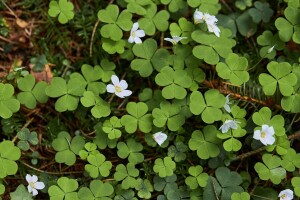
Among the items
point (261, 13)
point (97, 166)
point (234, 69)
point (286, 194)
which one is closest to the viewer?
point (286, 194)

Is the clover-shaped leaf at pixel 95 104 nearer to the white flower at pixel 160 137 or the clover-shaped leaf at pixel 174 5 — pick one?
the white flower at pixel 160 137

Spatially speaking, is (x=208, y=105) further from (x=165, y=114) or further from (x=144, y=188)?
(x=144, y=188)

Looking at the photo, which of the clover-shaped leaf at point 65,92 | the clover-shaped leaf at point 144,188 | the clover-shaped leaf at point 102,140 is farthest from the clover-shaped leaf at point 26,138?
the clover-shaped leaf at point 144,188

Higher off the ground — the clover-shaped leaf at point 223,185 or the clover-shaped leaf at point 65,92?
the clover-shaped leaf at point 65,92

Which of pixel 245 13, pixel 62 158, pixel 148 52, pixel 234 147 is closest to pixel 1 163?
pixel 62 158

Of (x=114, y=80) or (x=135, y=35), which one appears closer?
(x=114, y=80)

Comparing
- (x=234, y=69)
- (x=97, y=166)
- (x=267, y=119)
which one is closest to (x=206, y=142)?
(x=267, y=119)

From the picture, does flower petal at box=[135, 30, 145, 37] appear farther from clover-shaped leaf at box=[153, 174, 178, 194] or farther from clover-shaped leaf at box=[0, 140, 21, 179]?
clover-shaped leaf at box=[0, 140, 21, 179]
